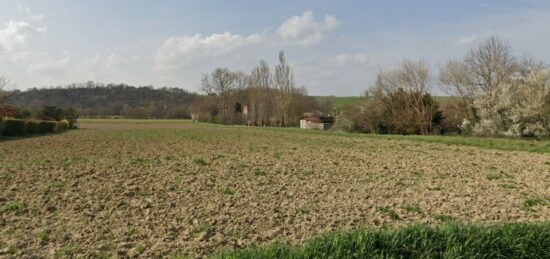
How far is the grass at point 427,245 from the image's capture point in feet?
15.4

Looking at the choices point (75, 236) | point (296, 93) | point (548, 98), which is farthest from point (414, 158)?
point (296, 93)

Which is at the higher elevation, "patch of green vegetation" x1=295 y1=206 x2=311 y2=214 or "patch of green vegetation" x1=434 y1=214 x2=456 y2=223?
"patch of green vegetation" x1=295 y1=206 x2=311 y2=214

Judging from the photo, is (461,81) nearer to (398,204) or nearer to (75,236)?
(398,204)

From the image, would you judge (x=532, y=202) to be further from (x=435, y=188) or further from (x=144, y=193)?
(x=144, y=193)

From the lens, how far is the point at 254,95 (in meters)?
83.4

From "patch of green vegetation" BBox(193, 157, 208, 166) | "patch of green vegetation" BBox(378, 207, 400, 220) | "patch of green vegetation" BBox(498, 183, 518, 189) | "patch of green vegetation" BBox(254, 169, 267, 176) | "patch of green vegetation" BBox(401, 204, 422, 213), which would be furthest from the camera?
"patch of green vegetation" BBox(193, 157, 208, 166)

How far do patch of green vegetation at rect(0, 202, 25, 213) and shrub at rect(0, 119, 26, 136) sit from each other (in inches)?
1341

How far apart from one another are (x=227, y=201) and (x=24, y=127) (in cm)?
4017

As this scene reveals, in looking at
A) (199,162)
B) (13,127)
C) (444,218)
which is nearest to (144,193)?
(199,162)

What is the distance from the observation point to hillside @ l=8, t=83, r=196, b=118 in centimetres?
11900

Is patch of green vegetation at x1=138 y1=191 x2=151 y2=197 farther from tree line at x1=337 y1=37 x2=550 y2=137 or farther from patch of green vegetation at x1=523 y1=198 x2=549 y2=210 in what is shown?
tree line at x1=337 y1=37 x2=550 y2=137

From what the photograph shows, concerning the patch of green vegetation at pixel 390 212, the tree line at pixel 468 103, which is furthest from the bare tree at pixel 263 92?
the patch of green vegetation at pixel 390 212

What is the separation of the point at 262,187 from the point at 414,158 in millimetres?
10253

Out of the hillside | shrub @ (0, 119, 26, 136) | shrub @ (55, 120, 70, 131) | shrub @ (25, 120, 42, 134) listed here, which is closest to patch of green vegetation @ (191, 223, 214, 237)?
shrub @ (0, 119, 26, 136)
